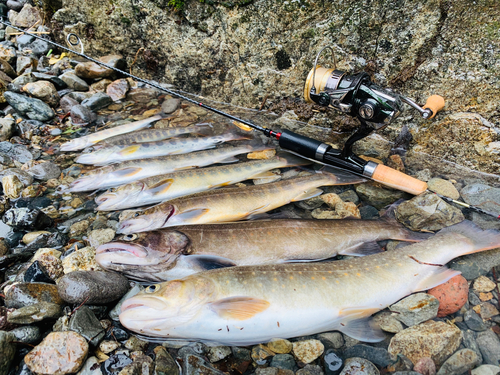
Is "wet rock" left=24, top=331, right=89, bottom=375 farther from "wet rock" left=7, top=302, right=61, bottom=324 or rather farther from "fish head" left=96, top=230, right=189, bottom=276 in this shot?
"fish head" left=96, top=230, right=189, bottom=276

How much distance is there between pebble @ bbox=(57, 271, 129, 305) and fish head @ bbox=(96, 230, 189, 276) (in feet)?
0.51

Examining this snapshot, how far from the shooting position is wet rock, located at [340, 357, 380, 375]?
2613 mm

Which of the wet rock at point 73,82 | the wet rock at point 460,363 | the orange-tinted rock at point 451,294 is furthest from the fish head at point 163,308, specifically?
the wet rock at point 73,82

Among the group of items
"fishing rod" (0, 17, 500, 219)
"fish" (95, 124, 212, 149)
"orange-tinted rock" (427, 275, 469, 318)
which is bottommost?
"orange-tinted rock" (427, 275, 469, 318)

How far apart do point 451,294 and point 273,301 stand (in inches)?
66.5

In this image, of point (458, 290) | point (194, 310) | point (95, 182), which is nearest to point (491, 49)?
point (458, 290)

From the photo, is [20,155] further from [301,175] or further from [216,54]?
[301,175]

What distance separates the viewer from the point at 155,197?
14.8 ft

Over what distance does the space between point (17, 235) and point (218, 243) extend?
2.51 m

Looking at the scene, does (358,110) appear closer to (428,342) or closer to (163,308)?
(428,342)

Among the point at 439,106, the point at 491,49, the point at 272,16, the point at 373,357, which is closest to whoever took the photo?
the point at 373,357

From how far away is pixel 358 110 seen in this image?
3.67 m

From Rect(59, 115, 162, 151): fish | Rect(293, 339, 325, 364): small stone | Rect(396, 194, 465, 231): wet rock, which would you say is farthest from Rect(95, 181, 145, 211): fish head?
Rect(396, 194, 465, 231): wet rock

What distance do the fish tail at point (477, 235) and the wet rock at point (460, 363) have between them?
988 millimetres
